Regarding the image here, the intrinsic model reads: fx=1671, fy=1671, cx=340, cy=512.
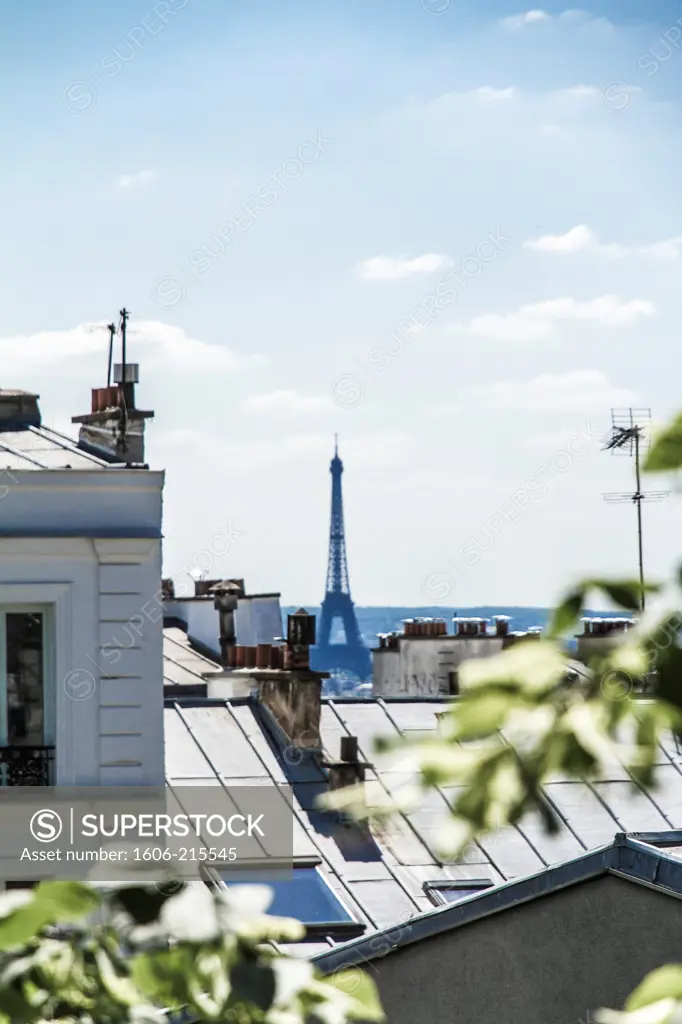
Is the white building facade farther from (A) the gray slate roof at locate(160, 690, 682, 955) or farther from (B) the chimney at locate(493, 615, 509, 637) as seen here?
(B) the chimney at locate(493, 615, 509, 637)

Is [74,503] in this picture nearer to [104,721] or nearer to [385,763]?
[104,721]

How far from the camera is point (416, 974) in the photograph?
34.8 ft

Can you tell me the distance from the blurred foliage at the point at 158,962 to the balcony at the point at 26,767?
14194mm

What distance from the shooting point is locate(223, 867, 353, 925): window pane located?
62.9 ft

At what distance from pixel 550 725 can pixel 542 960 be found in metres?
8.99

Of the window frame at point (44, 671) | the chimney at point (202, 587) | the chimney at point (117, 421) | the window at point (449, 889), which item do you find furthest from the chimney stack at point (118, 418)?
the chimney at point (202, 587)

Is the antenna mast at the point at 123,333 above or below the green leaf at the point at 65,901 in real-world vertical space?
above

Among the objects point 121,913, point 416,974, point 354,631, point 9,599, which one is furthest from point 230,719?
point 354,631

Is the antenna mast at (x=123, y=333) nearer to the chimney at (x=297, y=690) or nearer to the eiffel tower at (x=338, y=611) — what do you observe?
the chimney at (x=297, y=690)

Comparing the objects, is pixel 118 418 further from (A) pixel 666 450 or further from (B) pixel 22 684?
(A) pixel 666 450


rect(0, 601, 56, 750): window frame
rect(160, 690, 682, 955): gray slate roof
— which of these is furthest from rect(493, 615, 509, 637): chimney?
rect(0, 601, 56, 750): window frame

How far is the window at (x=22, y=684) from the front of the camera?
653 inches

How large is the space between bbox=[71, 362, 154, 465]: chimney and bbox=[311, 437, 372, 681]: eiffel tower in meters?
101

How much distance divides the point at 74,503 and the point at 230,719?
335 inches
